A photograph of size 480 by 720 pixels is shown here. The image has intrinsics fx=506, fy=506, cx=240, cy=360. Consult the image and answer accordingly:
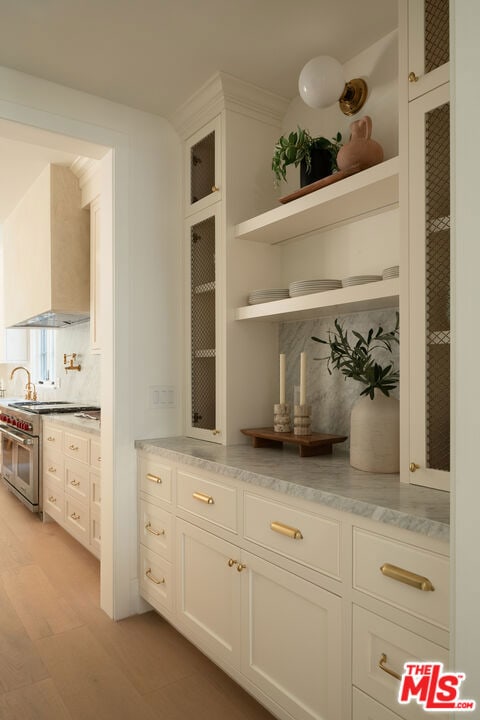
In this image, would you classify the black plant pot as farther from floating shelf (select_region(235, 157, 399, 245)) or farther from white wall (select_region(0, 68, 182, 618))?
white wall (select_region(0, 68, 182, 618))

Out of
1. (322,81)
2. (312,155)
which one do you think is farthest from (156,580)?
(322,81)

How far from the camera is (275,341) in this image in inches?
103

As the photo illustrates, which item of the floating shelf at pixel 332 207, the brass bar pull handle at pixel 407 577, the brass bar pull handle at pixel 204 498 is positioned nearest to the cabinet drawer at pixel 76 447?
the brass bar pull handle at pixel 204 498

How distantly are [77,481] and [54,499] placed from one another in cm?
57

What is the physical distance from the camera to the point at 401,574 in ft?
Result: 4.07

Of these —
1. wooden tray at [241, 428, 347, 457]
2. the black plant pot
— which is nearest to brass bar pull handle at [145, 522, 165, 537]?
wooden tray at [241, 428, 347, 457]

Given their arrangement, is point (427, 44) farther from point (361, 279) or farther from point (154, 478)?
point (154, 478)

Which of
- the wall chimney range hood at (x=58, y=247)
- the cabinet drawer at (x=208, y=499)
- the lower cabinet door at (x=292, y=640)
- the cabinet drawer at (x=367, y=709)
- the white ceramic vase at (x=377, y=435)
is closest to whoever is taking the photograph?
the cabinet drawer at (x=367, y=709)

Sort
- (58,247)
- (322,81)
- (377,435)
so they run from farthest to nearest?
(58,247), (322,81), (377,435)

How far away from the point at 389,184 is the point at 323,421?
106 cm

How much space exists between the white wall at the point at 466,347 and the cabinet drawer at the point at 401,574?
0.93 ft

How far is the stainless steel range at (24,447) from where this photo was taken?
159 inches

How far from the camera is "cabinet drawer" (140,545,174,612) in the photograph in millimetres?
2264

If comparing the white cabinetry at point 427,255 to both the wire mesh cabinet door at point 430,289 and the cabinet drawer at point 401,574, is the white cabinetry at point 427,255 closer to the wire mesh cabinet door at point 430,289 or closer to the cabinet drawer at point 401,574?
the wire mesh cabinet door at point 430,289
